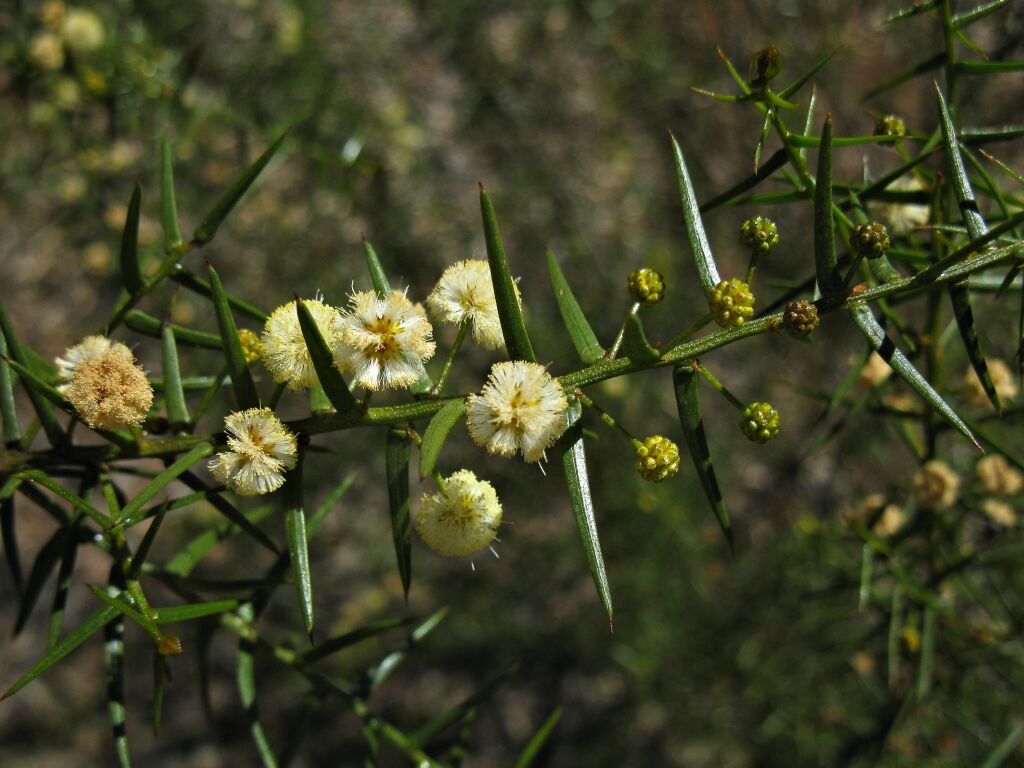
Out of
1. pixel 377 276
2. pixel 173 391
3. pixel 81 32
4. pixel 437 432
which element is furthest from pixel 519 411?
pixel 81 32

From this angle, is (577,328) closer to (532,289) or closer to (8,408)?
(8,408)

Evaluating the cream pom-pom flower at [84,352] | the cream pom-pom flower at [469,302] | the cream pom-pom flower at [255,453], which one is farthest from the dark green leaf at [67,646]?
the cream pom-pom flower at [469,302]

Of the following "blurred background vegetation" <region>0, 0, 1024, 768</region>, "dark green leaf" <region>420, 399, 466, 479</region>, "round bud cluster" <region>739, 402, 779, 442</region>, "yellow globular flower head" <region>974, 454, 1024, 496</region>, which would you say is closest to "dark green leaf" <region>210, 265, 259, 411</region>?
"dark green leaf" <region>420, 399, 466, 479</region>

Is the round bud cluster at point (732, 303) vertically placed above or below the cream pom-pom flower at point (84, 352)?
below

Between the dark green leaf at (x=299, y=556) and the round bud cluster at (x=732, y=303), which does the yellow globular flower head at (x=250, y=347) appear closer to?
the dark green leaf at (x=299, y=556)

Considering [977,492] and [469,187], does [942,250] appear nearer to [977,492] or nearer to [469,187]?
[977,492]

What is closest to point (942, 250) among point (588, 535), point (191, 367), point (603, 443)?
point (588, 535)
